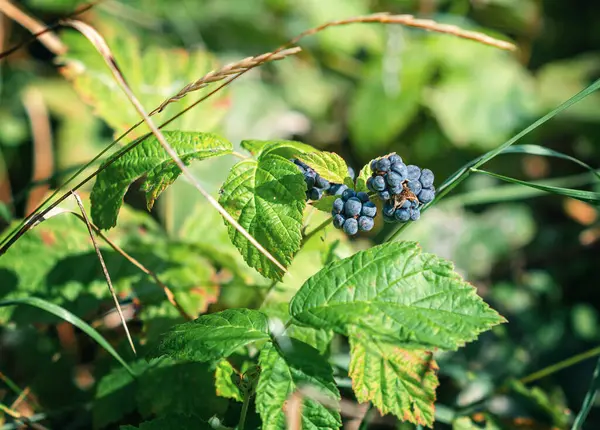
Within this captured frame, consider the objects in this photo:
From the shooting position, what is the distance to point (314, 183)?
176cm

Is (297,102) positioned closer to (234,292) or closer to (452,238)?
(452,238)

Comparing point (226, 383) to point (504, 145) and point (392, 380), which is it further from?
point (504, 145)

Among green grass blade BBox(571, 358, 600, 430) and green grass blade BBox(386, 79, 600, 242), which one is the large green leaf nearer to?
green grass blade BBox(386, 79, 600, 242)

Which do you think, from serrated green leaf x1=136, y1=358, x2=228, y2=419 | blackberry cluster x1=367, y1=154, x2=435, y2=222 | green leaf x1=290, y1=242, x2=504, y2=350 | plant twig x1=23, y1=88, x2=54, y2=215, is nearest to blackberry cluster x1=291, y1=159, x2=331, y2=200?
blackberry cluster x1=367, y1=154, x2=435, y2=222

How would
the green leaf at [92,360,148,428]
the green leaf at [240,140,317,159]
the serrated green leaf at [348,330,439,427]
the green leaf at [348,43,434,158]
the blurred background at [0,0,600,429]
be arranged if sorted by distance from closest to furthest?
the serrated green leaf at [348,330,439,427] → the green leaf at [240,140,317,159] → the green leaf at [92,360,148,428] → the blurred background at [0,0,600,429] → the green leaf at [348,43,434,158]

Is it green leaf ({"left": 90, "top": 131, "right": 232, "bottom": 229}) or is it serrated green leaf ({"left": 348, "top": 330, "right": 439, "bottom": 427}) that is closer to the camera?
serrated green leaf ({"left": 348, "top": 330, "right": 439, "bottom": 427})

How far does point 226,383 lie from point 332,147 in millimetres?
2748

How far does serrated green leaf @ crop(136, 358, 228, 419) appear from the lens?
6.33ft

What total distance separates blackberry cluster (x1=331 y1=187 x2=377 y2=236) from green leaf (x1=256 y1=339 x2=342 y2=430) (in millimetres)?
379

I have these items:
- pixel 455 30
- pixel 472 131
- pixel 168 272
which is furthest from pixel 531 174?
pixel 168 272

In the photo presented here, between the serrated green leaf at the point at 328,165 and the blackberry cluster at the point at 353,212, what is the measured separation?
63 millimetres

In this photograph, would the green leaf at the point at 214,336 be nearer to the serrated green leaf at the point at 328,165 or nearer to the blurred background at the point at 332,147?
the serrated green leaf at the point at 328,165

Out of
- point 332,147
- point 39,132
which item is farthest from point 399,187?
point 39,132

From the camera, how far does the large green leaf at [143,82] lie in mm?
2604
